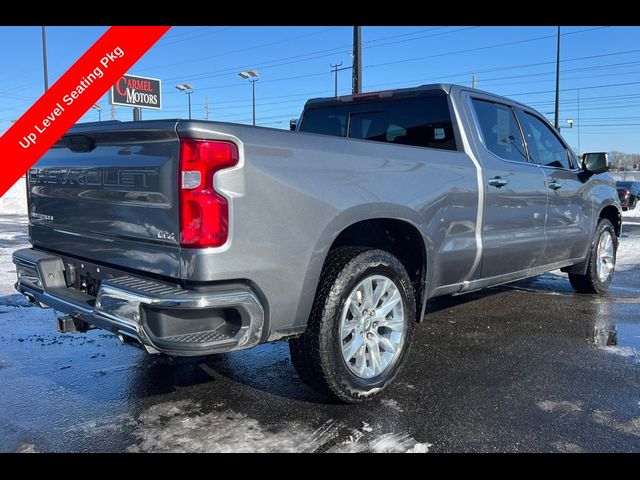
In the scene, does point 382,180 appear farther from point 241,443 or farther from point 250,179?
point 241,443

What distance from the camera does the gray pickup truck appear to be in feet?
8.11

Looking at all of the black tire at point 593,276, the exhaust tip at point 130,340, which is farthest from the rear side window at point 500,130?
the exhaust tip at point 130,340

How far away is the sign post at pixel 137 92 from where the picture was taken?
Answer: 94.0 ft

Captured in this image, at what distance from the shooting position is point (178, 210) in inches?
98.0

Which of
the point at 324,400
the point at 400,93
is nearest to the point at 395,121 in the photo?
the point at 400,93

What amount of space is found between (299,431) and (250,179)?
1.35m

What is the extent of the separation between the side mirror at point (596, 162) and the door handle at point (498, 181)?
6.10ft

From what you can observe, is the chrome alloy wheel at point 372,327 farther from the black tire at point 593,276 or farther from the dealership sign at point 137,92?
the dealership sign at point 137,92

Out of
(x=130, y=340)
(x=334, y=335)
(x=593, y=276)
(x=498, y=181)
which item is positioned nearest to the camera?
(x=130, y=340)

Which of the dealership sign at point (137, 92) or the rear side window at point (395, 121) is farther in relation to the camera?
the dealership sign at point (137, 92)

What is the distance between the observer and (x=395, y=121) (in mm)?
4531

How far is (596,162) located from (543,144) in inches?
31.9

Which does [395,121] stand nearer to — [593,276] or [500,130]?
[500,130]

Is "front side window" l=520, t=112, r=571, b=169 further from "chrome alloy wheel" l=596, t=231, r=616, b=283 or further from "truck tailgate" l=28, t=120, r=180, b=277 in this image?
"truck tailgate" l=28, t=120, r=180, b=277
